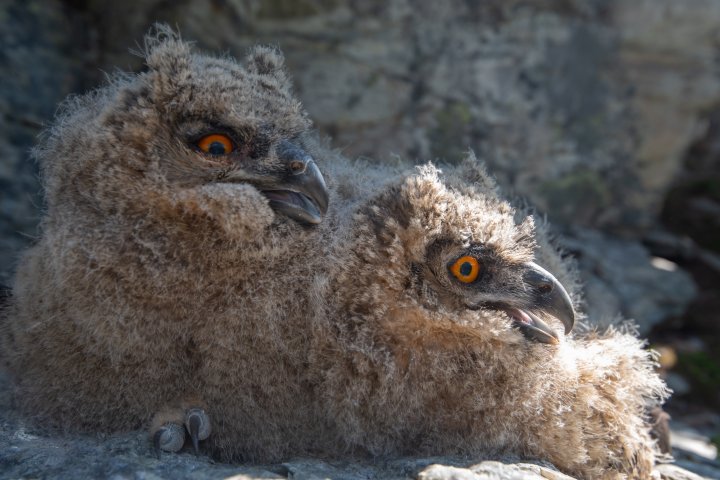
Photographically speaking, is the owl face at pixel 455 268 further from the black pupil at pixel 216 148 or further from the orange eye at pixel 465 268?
the black pupil at pixel 216 148

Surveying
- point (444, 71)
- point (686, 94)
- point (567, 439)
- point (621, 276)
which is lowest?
point (567, 439)

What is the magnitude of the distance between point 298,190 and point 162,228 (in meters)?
0.61

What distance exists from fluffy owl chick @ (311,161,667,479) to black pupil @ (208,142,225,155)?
0.66 metres

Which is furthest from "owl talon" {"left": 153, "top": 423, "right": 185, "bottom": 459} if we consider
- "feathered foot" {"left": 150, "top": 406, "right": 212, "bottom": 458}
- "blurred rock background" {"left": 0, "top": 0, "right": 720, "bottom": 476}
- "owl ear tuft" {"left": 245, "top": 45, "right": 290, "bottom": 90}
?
"blurred rock background" {"left": 0, "top": 0, "right": 720, "bottom": 476}

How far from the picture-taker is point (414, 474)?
8.89 feet

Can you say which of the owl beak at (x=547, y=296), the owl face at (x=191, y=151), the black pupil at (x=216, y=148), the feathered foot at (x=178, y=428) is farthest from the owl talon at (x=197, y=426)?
the owl beak at (x=547, y=296)

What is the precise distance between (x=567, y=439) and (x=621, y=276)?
3163 mm

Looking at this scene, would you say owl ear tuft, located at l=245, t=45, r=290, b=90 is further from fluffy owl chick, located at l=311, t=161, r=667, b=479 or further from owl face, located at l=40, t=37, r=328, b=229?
fluffy owl chick, located at l=311, t=161, r=667, b=479

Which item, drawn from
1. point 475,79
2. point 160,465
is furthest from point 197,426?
point 475,79

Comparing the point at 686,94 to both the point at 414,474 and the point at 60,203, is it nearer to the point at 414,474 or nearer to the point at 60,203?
the point at 414,474

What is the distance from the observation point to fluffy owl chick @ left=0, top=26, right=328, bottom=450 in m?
2.93

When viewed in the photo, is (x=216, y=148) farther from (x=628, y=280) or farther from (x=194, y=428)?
(x=628, y=280)

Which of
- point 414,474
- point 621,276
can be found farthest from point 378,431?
point 621,276

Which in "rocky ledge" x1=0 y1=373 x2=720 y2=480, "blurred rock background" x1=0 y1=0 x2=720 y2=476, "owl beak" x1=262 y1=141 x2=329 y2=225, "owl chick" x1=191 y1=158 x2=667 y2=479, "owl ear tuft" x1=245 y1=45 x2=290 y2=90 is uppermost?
"blurred rock background" x1=0 y1=0 x2=720 y2=476
